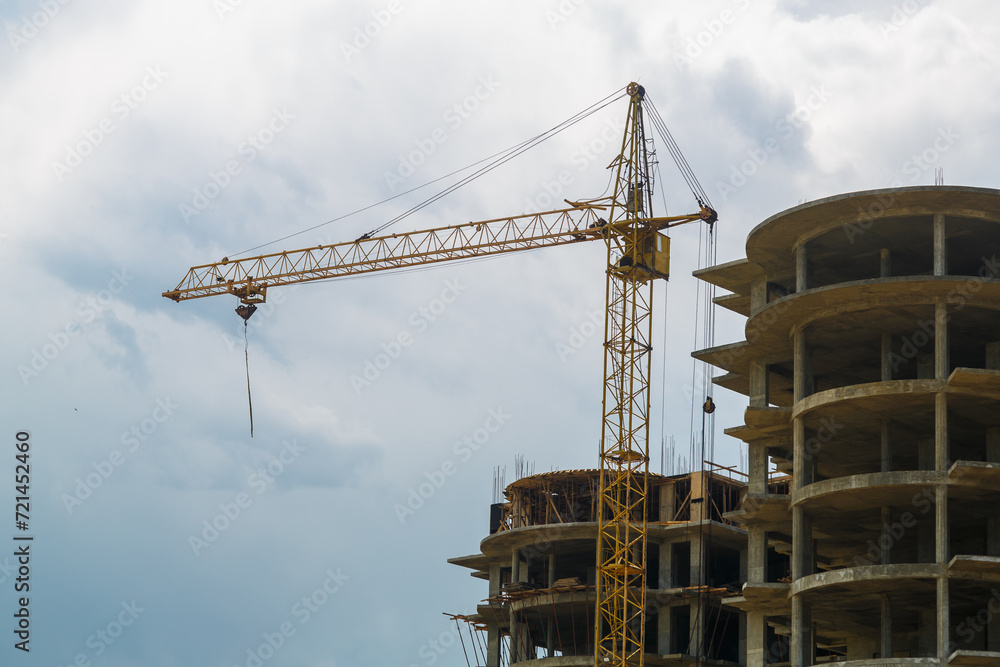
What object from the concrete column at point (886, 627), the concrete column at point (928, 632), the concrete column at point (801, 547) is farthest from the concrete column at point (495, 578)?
the concrete column at point (886, 627)

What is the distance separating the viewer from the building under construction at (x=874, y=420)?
49.0 meters

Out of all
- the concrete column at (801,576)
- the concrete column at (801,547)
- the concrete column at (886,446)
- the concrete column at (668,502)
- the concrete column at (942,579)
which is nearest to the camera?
the concrete column at (942,579)

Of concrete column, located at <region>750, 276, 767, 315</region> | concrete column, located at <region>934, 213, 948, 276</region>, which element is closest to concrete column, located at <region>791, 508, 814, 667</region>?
concrete column, located at <region>750, 276, 767, 315</region>

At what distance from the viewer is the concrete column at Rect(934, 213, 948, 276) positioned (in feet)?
162

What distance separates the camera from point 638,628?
67.6 m

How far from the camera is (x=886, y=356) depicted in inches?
2036

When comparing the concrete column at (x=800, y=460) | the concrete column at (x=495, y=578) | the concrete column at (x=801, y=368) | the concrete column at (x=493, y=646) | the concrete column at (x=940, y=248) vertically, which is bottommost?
the concrete column at (x=493, y=646)

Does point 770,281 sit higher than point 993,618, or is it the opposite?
point 770,281

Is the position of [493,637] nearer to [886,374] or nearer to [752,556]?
[752,556]

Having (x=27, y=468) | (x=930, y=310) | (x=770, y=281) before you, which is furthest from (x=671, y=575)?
(x=27, y=468)

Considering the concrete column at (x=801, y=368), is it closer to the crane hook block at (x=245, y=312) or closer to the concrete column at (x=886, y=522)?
the concrete column at (x=886, y=522)

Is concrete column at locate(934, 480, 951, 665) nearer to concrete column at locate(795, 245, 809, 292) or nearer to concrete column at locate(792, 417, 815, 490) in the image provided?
concrete column at locate(792, 417, 815, 490)

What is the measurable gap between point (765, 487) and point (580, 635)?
20.7m

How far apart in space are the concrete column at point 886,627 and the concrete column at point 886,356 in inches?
307
